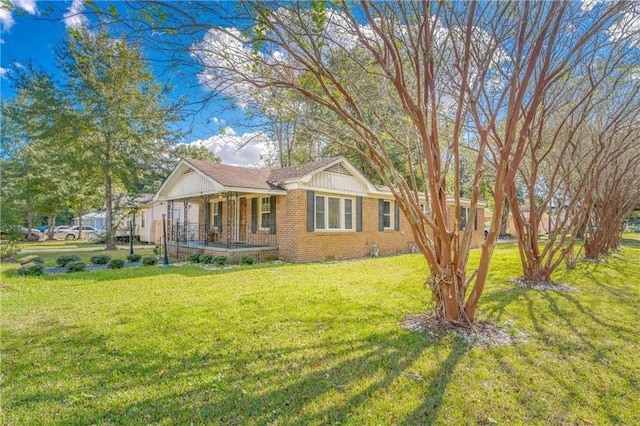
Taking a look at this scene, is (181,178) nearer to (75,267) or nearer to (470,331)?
(75,267)

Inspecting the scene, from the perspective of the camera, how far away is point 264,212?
43.2 ft

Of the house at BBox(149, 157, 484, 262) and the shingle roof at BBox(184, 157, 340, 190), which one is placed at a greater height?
the shingle roof at BBox(184, 157, 340, 190)

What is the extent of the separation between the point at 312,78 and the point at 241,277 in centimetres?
526

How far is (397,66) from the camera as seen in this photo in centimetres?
404

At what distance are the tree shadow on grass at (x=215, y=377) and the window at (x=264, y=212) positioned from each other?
348 inches

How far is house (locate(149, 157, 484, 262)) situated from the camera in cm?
1160

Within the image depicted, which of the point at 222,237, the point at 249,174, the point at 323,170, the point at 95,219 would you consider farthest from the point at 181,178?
the point at 95,219

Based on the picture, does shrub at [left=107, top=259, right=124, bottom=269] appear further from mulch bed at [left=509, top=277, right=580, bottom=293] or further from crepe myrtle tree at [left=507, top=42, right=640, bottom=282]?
mulch bed at [left=509, top=277, right=580, bottom=293]

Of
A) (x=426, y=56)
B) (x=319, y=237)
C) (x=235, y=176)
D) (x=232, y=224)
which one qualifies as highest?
(x=426, y=56)

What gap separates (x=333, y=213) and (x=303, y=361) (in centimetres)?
950

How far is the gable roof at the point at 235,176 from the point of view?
11427 millimetres

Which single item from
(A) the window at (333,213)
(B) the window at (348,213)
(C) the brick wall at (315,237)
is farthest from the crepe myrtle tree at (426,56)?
(B) the window at (348,213)

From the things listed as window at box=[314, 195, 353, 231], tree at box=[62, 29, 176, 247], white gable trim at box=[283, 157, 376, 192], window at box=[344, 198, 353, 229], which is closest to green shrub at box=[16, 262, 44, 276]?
white gable trim at box=[283, 157, 376, 192]

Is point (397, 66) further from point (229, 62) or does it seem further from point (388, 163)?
point (229, 62)
